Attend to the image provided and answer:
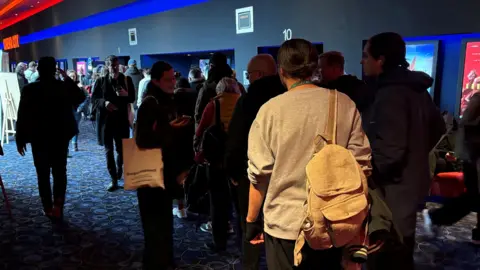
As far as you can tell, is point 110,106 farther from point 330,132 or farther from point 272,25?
point 272,25

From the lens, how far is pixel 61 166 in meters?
3.81

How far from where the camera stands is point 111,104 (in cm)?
475

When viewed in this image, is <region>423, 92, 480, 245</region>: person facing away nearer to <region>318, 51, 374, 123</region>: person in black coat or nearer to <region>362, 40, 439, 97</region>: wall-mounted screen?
<region>318, 51, 374, 123</region>: person in black coat

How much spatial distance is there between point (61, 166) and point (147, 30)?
325 inches

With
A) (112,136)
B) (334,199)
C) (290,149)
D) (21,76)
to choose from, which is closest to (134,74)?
(21,76)

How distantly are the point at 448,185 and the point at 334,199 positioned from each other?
334 centimetres

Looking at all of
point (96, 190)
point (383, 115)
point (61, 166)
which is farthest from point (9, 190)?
point (383, 115)

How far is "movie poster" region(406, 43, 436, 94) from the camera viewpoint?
5332 mm

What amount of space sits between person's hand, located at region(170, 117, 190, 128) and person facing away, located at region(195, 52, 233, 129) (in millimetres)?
375

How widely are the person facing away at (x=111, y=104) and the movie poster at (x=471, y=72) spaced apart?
3.97 metres

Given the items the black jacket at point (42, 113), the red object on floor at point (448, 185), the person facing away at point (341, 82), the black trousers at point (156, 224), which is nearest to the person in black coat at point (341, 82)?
the person facing away at point (341, 82)

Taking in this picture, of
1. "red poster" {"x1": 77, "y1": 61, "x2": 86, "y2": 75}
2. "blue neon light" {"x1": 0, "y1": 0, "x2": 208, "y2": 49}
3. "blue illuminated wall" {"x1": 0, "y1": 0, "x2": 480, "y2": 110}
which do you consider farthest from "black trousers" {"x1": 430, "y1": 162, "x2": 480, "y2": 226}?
"red poster" {"x1": 77, "y1": 61, "x2": 86, "y2": 75}

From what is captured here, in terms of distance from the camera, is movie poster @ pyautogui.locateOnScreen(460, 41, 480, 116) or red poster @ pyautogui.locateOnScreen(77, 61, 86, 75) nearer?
movie poster @ pyautogui.locateOnScreen(460, 41, 480, 116)

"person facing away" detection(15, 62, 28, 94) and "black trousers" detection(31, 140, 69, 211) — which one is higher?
"person facing away" detection(15, 62, 28, 94)
